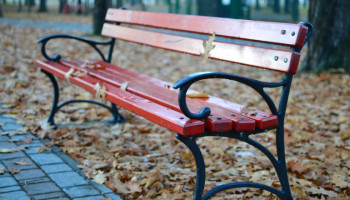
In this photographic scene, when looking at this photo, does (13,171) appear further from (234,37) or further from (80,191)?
(234,37)

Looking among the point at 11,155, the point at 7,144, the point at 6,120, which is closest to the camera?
the point at 11,155

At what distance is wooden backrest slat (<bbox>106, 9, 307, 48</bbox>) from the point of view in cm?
232

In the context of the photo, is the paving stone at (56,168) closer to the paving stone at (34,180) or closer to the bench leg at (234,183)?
the paving stone at (34,180)

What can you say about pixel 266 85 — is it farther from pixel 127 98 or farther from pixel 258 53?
pixel 127 98

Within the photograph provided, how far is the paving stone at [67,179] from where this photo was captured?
2.73 m

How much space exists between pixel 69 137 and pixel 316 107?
272 cm

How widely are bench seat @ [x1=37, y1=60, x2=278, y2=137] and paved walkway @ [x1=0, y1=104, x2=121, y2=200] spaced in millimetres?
578

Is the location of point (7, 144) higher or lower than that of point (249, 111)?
lower

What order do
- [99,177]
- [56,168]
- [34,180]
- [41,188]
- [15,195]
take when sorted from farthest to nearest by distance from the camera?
1. [56,168]
2. [99,177]
3. [34,180]
4. [41,188]
5. [15,195]

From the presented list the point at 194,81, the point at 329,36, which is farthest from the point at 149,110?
the point at 329,36

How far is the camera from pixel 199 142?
12.3 feet

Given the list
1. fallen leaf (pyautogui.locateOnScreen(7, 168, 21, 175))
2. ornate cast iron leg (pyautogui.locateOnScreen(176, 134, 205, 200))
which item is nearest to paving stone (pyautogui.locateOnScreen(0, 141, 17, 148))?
fallen leaf (pyautogui.locateOnScreen(7, 168, 21, 175))

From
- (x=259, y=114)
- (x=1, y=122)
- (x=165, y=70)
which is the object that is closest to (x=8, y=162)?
(x=1, y=122)

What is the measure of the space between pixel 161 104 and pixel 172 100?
0.30 ft
